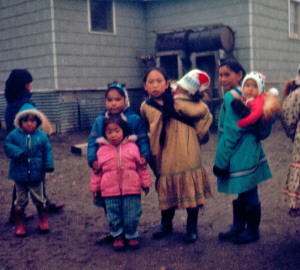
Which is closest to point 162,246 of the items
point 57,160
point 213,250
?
point 213,250

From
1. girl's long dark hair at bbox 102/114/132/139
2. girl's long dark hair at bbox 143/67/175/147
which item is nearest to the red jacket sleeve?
girl's long dark hair at bbox 143/67/175/147

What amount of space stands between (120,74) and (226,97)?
9.86 metres

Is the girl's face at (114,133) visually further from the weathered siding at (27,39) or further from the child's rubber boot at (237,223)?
the weathered siding at (27,39)

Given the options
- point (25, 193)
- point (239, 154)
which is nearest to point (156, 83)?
point (239, 154)

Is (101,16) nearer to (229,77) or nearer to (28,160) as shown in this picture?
(28,160)

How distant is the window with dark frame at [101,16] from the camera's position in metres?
12.8

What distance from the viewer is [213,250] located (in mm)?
3816

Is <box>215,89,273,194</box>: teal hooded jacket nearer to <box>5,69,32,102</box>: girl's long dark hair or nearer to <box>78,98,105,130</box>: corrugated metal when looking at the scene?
<box>5,69,32,102</box>: girl's long dark hair

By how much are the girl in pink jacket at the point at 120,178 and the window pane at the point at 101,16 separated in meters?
9.50

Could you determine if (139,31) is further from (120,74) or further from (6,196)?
(6,196)

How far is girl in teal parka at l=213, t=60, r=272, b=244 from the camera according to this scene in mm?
3822

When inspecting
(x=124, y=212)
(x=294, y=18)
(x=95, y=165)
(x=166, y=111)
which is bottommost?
(x=124, y=212)

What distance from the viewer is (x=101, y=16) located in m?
13.0

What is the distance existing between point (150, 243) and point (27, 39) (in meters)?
9.82
